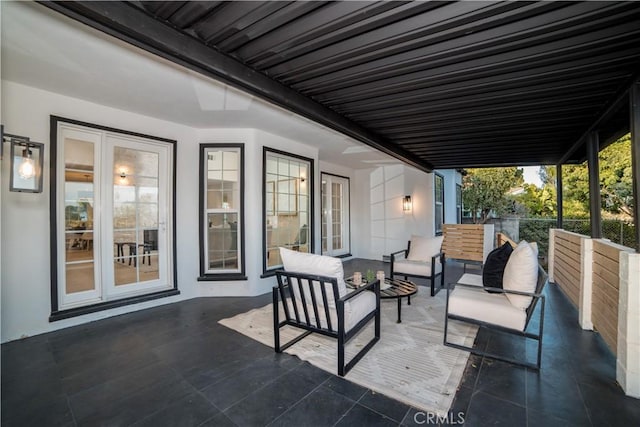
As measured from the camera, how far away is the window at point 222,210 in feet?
14.8

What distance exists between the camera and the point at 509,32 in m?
1.85

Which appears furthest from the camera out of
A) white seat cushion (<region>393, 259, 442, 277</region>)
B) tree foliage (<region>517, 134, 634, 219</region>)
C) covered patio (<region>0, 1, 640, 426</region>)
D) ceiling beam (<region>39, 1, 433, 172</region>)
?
tree foliage (<region>517, 134, 634, 219</region>)

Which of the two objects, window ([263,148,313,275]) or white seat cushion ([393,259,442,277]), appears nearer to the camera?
white seat cushion ([393,259,442,277])

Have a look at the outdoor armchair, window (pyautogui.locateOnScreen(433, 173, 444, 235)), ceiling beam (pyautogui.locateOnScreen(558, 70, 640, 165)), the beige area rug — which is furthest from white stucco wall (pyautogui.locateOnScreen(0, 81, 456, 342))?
ceiling beam (pyautogui.locateOnScreen(558, 70, 640, 165))

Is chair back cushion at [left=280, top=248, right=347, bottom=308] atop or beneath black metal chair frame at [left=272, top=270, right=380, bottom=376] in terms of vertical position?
atop

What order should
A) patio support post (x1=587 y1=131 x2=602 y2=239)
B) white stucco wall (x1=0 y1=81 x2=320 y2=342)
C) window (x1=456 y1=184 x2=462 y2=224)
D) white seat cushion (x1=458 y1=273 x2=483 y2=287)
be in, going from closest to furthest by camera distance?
1. white stucco wall (x1=0 y1=81 x2=320 y2=342)
2. patio support post (x1=587 y1=131 x2=602 y2=239)
3. white seat cushion (x1=458 y1=273 x2=483 y2=287)
4. window (x1=456 y1=184 x2=462 y2=224)

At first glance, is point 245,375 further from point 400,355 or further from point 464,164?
point 464,164

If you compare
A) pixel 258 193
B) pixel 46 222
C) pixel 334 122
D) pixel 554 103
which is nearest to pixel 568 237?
pixel 554 103

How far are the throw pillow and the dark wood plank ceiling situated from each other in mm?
1685

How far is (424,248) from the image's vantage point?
489 cm

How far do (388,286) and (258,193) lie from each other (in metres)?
2.54

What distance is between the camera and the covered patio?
1.82m

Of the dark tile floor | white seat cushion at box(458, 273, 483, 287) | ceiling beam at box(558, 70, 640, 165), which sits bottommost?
the dark tile floor

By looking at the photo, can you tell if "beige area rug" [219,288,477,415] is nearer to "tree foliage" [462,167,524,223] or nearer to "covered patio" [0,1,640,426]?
"covered patio" [0,1,640,426]
